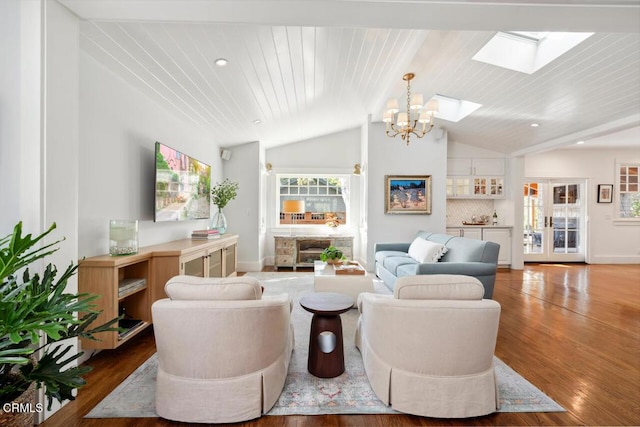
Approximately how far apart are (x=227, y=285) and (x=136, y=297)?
161cm

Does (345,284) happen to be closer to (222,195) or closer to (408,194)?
(222,195)

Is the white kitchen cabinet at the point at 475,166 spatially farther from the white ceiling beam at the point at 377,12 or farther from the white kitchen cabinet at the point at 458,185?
the white ceiling beam at the point at 377,12

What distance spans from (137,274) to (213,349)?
161 centimetres

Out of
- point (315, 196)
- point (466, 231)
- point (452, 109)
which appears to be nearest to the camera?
point (452, 109)

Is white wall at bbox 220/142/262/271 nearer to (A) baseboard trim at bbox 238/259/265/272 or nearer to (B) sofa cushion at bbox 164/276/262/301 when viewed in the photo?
(A) baseboard trim at bbox 238/259/265/272

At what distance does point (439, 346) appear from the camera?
1678 mm

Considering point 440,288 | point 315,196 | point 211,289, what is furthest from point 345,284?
point 315,196

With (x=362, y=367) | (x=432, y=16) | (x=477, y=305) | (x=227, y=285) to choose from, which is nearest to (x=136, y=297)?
(x=227, y=285)

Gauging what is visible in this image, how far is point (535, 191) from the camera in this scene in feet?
23.1

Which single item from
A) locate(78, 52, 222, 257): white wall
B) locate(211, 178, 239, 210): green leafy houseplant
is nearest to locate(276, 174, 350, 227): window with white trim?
locate(211, 178, 239, 210): green leafy houseplant

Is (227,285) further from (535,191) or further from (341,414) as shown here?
(535,191)

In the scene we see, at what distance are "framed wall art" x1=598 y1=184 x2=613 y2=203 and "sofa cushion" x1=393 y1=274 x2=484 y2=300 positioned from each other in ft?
24.7

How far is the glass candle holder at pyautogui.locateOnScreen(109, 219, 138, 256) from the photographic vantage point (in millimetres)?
2566

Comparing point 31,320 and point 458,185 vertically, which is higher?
point 458,185
